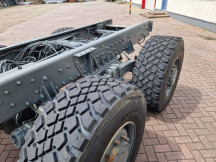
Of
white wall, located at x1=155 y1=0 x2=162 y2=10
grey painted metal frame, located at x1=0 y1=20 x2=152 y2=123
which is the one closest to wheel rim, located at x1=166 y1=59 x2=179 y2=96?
grey painted metal frame, located at x1=0 y1=20 x2=152 y2=123

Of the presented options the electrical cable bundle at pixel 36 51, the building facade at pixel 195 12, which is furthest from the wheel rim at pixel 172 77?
the building facade at pixel 195 12

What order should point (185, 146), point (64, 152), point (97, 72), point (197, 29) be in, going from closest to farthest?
1. point (64, 152)
2. point (97, 72)
3. point (185, 146)
4. point (197, 29)

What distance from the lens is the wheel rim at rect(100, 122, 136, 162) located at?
1.49 meters

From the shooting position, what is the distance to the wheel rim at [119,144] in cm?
149

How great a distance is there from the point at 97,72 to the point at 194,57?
15.7 ft

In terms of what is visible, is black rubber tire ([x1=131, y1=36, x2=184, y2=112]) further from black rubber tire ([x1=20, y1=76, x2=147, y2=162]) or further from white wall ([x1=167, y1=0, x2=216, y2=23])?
white wall ([x1=167, y1=0, x2=216, y2=23])

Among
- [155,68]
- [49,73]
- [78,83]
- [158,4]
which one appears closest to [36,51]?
[49,73]

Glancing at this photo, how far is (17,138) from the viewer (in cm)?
164

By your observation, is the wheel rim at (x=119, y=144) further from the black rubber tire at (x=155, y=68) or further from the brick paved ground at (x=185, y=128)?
the black rubber tire at (x=155, y=68)

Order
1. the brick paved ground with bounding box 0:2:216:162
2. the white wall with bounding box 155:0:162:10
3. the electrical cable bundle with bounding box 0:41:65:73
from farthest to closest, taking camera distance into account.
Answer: the white wall with bounding box 155:0:162:10, the electrical cable bundle with bounding box 0:41:65:73, the brick paved ground with bounding box 0:2:216:162

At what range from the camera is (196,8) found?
10.4 m

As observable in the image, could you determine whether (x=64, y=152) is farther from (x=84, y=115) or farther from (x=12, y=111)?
(x=12, y=111)

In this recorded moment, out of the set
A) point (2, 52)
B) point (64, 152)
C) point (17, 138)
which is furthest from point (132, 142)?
point (2, 52)

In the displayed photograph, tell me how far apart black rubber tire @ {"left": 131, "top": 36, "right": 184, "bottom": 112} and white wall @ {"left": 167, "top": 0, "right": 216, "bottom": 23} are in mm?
8197
